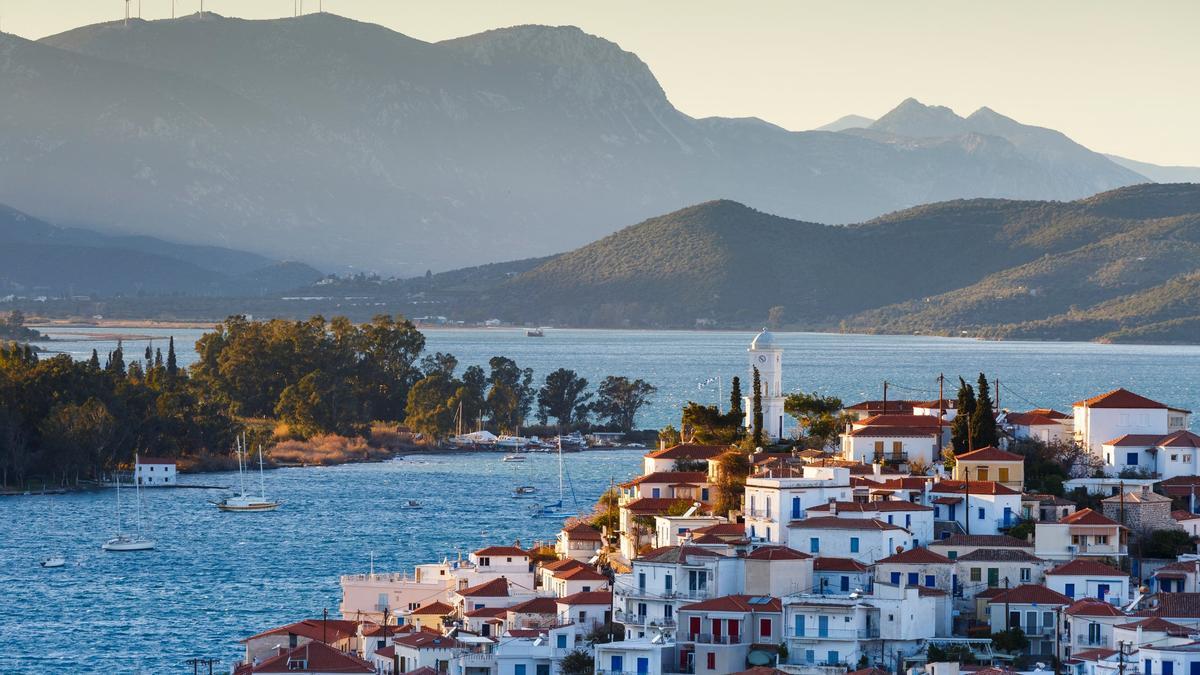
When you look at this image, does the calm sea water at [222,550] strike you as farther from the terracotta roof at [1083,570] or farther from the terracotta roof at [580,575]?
the terracotta roof at [1083,570]

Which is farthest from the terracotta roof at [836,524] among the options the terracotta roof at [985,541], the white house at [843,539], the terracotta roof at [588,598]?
the terracotta roof at [588,598]

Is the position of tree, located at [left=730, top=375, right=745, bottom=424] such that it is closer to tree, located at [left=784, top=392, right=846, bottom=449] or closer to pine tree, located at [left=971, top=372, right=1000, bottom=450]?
tree, located at [left=784, top=392, right=846, bottom=449]

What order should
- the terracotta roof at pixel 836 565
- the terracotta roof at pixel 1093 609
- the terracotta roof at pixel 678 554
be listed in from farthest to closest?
the terracotta roof at pixel 678 554 < the terracotta roof at pixel 836 565 < the terracotta roof at pixel 1093 609

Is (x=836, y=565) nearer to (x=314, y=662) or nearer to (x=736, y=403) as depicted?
(x=314, y=662)

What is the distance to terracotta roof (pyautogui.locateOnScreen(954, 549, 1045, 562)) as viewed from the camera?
1913 inches

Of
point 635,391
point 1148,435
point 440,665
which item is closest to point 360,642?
point 440,665

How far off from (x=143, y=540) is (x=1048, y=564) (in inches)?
1531

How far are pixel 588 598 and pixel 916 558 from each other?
22.6 ft

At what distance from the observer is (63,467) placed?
100438mm

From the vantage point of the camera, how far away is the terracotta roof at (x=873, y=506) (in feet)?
163

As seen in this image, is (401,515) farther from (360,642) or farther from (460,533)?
(360,642)

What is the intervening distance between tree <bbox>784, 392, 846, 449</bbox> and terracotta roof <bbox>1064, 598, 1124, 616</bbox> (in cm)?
2044

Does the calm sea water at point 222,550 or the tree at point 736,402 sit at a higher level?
the tree at point 736,402

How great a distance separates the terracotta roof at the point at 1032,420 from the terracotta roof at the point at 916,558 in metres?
15.8
